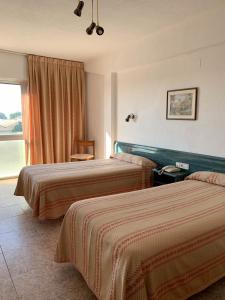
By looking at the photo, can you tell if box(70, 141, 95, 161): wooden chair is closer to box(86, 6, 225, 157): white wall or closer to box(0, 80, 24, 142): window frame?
box(86, 6, 225, 157): white wall

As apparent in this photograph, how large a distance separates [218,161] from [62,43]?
9.86 ft

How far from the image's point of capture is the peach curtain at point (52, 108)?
15.3 ft

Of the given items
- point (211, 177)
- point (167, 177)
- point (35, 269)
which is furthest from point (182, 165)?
point (35, 269)

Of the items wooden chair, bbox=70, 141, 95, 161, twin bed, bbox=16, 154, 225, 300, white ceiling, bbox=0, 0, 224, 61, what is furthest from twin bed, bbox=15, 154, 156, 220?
white ceiling, bbox=0, 0, 224, 61

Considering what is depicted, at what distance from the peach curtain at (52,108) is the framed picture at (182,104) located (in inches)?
93.9

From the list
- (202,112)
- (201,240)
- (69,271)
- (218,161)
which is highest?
(202,112)

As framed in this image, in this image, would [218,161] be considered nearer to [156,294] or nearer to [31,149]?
[156,294]

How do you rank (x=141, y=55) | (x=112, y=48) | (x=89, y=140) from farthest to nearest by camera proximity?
(x=89, y=140) → (x=112, y=48) → (x=141, y=55)

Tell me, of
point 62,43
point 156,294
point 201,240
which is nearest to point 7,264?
point 156,294

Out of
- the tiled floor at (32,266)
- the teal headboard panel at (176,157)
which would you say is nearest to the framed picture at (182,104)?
the teal headboard panel at (176,157)

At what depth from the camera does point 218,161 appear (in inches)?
110

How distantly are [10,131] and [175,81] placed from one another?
11.0 feet

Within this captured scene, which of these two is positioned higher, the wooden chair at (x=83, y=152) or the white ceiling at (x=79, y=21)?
the white ceiling at (x=79, y=21)

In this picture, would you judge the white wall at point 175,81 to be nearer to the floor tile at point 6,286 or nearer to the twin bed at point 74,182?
the twin bed at point 74,182
